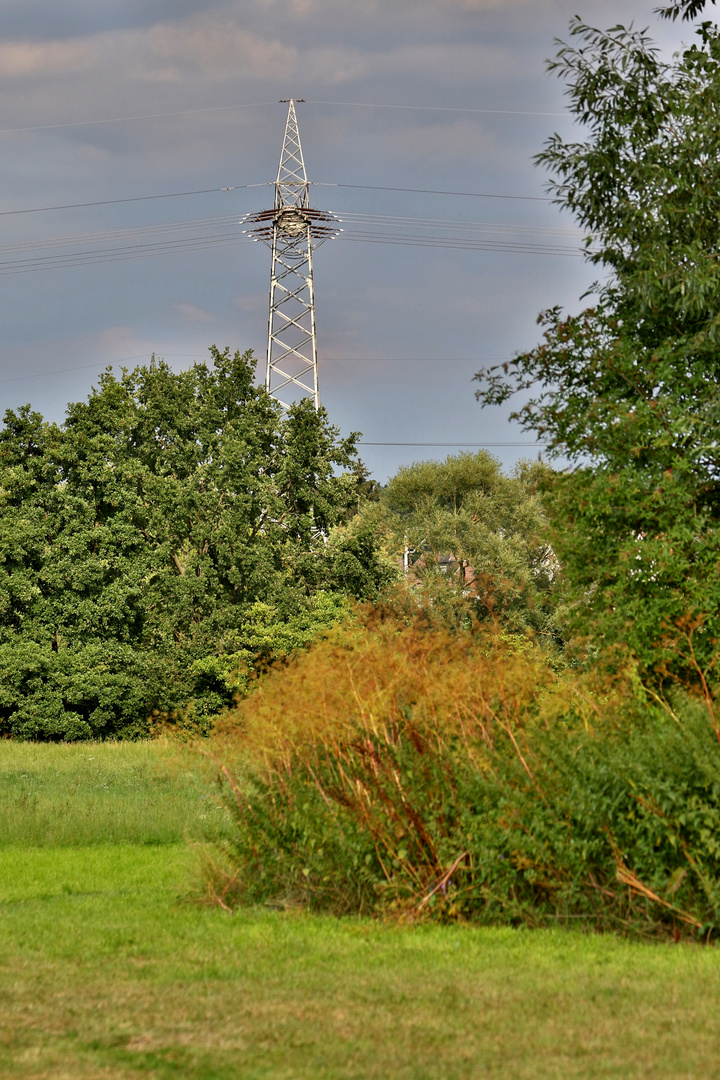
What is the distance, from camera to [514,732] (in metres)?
9.00

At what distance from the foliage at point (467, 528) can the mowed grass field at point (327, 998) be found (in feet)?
106

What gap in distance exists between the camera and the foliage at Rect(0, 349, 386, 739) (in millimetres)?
33375

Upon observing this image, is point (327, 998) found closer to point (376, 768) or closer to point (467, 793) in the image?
point (467, 793)

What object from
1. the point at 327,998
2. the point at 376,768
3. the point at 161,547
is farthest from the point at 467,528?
the point at 327,998

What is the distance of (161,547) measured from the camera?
35031 mm

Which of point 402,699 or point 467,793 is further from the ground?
point 402,699

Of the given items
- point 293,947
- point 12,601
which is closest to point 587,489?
point 293,947

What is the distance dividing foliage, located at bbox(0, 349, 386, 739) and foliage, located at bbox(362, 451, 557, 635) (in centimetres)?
658

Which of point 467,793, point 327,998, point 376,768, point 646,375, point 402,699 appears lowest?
point 327,998

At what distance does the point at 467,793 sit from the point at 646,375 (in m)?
5.44

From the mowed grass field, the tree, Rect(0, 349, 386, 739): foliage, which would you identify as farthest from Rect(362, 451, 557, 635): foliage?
the mowed grass field

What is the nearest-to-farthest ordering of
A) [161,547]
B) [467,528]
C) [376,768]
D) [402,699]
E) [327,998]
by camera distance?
[327,998] → [376,768] → [402,699] → [161,547] → [467,528]

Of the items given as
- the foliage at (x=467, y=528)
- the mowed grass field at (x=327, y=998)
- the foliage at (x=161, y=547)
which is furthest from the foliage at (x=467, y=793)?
the foliage at (x=467, y=528)

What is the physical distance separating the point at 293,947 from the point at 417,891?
127 centimetres
